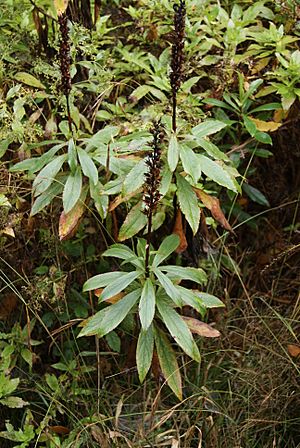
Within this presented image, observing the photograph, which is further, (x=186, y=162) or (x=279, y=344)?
(x=279, y=344)

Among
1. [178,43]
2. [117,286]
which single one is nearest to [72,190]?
[117,286]

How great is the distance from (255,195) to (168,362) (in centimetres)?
95

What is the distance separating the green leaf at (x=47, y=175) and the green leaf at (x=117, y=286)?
34 centimetres

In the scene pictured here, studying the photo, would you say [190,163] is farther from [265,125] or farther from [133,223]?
[265,125]

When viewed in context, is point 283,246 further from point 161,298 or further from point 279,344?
point 161,298

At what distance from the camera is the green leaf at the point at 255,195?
260cm

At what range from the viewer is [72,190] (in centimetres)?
185

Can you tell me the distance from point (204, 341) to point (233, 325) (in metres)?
0.21

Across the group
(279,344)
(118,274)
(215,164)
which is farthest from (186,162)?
(279,344)

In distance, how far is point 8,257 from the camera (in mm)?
2242

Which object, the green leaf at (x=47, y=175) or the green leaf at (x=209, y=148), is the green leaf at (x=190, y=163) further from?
the green leaf at (x=47, y=175)

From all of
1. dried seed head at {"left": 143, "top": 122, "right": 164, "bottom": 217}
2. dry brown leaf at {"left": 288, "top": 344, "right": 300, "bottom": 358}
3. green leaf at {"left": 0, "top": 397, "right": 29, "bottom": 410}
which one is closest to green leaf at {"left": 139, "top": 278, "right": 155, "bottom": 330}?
dried seed head at {"left": 143, "top": 122, "right": 164, "bottom": 217}

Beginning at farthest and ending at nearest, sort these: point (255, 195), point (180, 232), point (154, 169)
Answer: point (255, 195)
point (180, 232)
point (154, 169)

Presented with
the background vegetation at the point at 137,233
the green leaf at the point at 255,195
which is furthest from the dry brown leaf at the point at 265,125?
the green leaf at the point at 255,195
